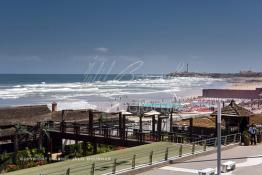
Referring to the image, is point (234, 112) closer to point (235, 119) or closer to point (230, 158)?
point (235, 119)

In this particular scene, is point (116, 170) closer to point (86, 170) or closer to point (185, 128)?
point (86, 170)

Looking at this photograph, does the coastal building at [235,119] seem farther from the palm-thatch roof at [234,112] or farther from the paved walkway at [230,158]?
the paved walkway at [230,158]

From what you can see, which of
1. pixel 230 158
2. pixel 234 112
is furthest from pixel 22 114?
pixel 230 158

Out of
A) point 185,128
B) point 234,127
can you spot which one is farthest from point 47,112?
point 234,127

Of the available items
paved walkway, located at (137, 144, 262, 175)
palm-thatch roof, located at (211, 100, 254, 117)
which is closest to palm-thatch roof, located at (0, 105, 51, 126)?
palm-thatch roof, located at (211, 100, 254, 117)

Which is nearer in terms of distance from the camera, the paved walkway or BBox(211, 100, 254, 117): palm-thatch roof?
the paved walkway

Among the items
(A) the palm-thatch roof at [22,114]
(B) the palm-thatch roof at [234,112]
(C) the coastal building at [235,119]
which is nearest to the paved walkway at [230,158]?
(C) the coastal building at [235,119]

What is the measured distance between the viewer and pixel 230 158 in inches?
754

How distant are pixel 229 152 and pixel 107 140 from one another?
7.57 meters

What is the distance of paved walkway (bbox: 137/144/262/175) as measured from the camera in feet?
53.8

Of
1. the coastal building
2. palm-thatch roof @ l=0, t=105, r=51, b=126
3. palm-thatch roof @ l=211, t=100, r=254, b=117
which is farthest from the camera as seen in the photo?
palm-thatch roof @ l=0, t=105, r=51, b=126

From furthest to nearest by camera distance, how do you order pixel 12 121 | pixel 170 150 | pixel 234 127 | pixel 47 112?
pixel 47 112, pixel 12 121, pixel 234 127, pixel 170 150

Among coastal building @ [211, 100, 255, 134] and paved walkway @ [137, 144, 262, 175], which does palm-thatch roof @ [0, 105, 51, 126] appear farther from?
paved walkway @ [137, 144, 262, 175]

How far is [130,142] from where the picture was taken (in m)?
24.5
